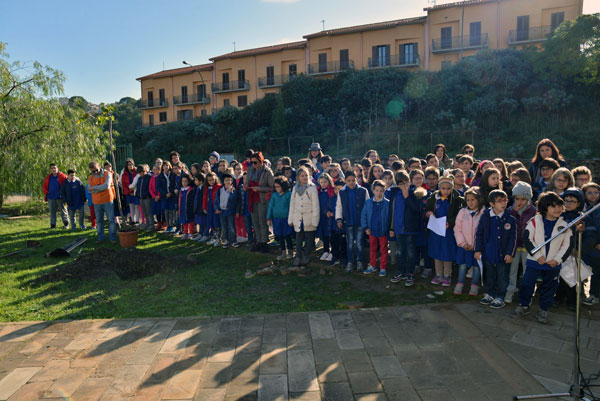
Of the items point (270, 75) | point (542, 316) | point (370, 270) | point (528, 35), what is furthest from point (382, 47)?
point (542, 316)

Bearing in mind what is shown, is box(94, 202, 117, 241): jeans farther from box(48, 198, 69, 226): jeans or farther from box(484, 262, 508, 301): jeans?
box(484, 262, 508, 301): jeans

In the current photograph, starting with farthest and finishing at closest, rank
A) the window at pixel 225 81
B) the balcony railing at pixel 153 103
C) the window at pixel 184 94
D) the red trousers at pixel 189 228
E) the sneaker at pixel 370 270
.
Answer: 1. the balcony railing at pixel 153 103
2. the window at pixel 184 94
3. the window at pixel 225 81
4. the red trousers at pixel 189 228
5. the sneaker at pixel 370 270

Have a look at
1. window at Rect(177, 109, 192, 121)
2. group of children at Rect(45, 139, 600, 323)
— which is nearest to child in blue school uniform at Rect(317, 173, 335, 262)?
group of children at Rect(45, 139, 600, 323)

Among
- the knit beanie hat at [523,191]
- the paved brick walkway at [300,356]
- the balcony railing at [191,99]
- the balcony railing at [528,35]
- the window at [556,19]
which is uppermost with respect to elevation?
the window at [556,19]

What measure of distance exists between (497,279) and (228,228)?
5.67m

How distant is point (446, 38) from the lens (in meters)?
33.3

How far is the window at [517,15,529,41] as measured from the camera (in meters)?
31.0

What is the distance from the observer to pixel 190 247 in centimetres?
908

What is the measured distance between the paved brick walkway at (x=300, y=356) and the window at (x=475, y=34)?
109 ft

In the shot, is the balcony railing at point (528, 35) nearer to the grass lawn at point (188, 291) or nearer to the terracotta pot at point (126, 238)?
the grass lawn at point (188, 291)

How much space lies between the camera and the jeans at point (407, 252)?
20.2 ft

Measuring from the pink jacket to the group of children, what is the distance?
0.01 meters

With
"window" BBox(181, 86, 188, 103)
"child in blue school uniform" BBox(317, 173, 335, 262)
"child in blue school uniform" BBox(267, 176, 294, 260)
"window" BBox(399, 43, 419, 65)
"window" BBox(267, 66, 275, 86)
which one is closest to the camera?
"child in blue school uniform" BBox(317, 173, 335, 262)

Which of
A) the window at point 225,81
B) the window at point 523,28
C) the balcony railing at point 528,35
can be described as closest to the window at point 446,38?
the balcony railing at point 528,35
